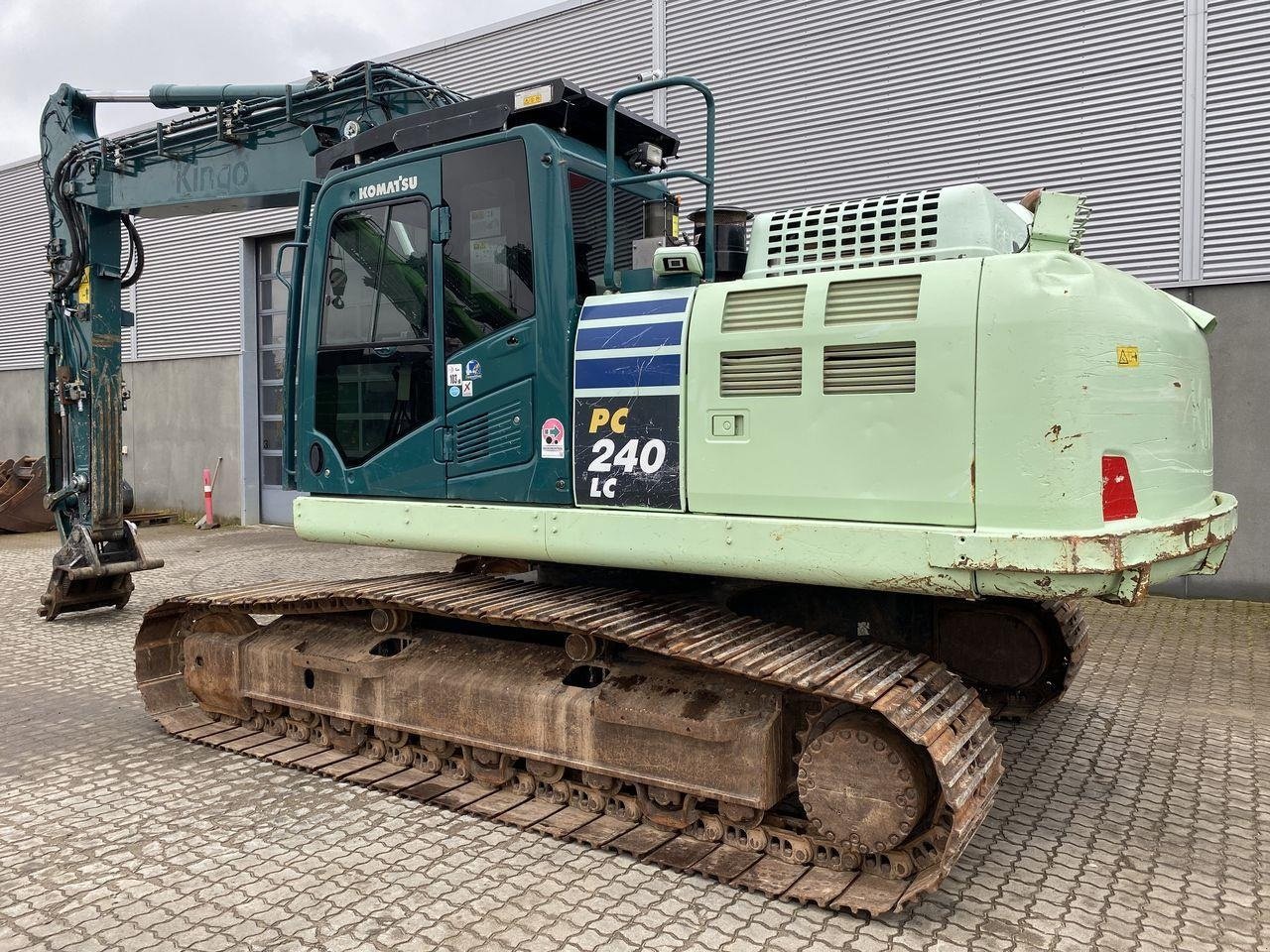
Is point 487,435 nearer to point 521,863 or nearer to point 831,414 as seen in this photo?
point 831,414

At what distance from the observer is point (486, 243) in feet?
14.6

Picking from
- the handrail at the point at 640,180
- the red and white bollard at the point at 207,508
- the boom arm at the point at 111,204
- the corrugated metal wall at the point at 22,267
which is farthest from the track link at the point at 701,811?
the corrugated metal wall at the point at 22,267

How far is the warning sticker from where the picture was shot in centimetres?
423

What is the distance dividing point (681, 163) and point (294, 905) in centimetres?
1031

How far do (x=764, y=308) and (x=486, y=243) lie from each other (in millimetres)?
1425

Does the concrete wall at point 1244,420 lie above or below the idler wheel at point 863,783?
above

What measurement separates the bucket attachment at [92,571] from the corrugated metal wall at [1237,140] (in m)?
10.4

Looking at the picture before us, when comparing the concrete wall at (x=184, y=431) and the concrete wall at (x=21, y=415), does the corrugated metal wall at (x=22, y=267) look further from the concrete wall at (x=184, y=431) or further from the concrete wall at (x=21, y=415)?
the concrete wall at (x=184, y=431)

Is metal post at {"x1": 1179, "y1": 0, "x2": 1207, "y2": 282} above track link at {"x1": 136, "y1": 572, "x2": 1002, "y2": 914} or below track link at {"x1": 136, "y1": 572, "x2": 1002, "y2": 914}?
above

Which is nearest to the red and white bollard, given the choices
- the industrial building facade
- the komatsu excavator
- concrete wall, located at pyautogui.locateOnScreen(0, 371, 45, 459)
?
the industrial building facade

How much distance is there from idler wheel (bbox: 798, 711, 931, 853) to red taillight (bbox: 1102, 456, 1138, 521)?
1.09 metres

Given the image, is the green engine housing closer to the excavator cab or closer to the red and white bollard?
the excavator cab

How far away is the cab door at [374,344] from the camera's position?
4.64 meters

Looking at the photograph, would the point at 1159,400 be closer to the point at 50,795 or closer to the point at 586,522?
the point at 586,522
